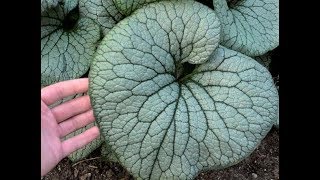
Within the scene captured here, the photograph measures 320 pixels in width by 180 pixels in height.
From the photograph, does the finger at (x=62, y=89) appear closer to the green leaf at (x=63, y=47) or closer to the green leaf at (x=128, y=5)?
the green leaf at (x=63, y=47)

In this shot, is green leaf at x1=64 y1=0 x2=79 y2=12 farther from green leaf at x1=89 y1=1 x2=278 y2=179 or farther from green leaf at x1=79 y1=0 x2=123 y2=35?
green leaf at x1=89 y1=1 x2=278 y2=179

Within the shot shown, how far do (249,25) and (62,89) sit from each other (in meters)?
0.93

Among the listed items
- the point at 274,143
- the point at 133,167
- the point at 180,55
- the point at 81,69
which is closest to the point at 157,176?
the point at 133,167

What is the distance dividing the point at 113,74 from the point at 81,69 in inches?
15.5

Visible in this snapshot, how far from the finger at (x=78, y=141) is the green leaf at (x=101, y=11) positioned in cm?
51

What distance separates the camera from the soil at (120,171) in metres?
2.17

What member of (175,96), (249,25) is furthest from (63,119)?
(249,25)

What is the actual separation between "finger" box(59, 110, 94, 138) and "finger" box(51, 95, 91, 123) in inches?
0.7

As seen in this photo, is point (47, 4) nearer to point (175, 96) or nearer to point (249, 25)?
point (175, 96)

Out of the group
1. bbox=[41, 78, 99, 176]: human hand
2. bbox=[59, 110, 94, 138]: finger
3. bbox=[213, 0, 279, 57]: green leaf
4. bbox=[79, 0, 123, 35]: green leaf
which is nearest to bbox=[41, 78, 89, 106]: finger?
bbox=[41, 78, 99, 176]: human hand

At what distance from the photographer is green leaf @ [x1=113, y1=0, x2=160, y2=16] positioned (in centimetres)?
186

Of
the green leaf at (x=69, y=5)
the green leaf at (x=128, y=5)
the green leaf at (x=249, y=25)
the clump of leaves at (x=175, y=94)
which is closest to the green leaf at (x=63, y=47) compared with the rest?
the green leaf at (x=69, y=5)

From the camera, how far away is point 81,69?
200 cm

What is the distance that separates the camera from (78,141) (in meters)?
1.83
